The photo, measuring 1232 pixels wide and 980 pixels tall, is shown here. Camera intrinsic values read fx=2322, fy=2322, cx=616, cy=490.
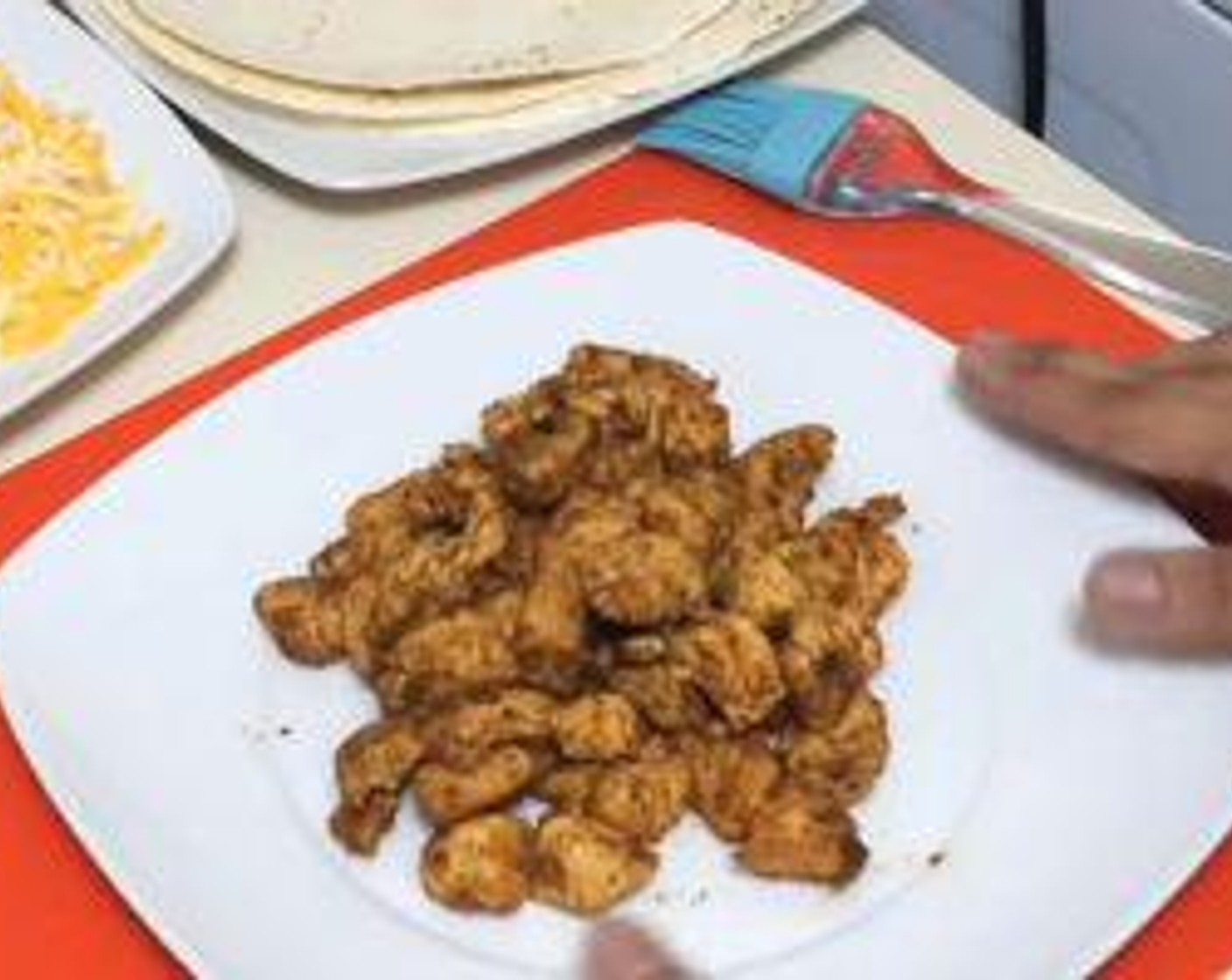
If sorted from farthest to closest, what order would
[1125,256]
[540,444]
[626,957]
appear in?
[1125,256], [540,444], [626,957]

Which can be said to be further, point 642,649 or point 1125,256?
point 1125,256

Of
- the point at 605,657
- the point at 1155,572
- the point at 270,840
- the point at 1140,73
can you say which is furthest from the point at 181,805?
the point at 1140,73

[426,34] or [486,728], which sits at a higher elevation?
[426,34]

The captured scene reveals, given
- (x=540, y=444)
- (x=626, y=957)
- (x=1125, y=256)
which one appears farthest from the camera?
(x=1125, y=256)

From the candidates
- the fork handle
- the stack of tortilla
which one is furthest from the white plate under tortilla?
the fork handle

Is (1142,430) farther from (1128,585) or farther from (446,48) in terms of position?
(446,48)

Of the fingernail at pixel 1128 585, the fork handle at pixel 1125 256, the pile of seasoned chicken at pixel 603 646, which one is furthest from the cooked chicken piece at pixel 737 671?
the fork handle at pixel 1125 256

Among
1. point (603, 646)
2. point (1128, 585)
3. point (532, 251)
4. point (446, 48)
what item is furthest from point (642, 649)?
point (446, 48)
